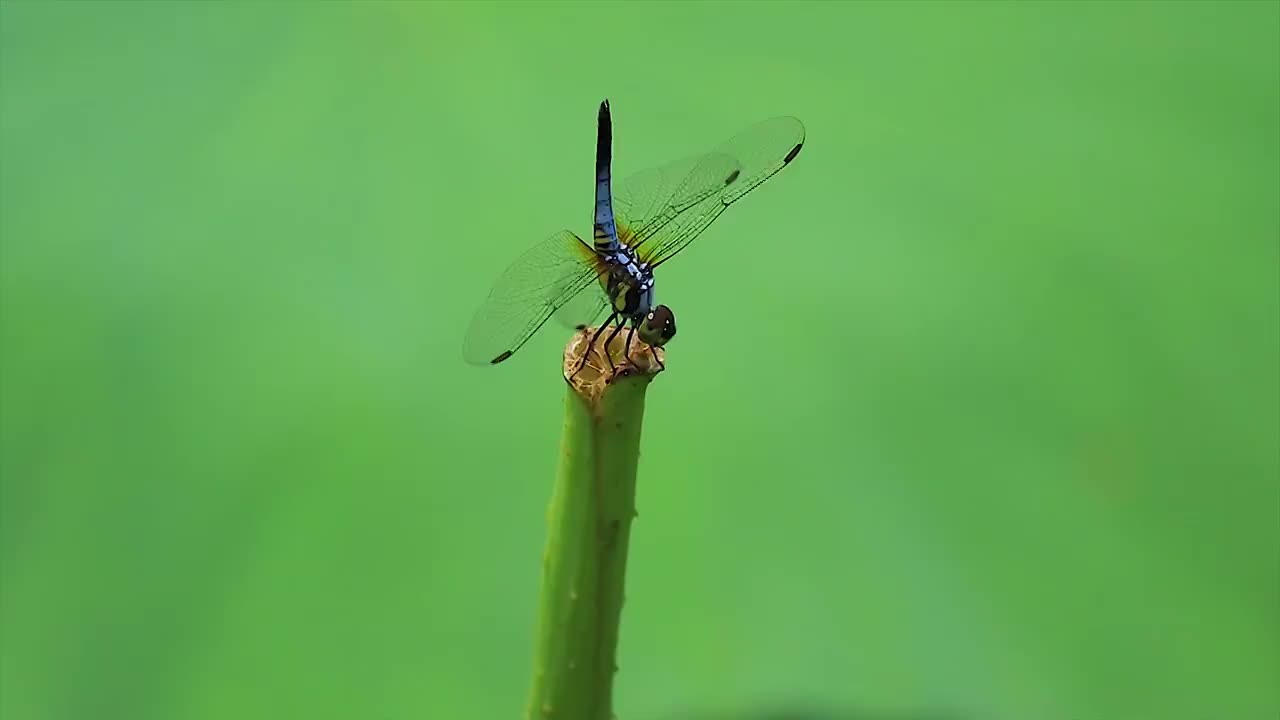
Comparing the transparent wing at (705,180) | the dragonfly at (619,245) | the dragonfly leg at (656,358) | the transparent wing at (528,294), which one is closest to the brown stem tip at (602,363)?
the dragonfly leg at (656,358)

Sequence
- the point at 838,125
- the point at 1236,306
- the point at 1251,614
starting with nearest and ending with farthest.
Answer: the point at 1251,614, the point at 1236,306, the point at 838,125

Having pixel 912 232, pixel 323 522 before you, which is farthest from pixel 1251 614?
pixel 323 522

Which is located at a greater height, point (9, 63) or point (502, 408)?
point (9, 63)

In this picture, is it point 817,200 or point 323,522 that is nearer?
point 323,522

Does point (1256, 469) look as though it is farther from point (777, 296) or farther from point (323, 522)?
point (323, 522)

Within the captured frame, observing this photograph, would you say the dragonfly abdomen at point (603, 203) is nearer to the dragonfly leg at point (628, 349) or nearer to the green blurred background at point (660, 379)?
the green blurred background at point (660, 379)

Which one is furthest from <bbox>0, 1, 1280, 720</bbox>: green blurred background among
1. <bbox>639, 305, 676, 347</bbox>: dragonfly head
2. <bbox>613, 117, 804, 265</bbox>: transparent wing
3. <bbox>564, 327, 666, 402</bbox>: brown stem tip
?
<bbox>564, 327, 666, 402</bbox>: brown stem tip

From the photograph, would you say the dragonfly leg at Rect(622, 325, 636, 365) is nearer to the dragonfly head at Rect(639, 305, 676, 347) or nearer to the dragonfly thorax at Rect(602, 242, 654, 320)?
the dragonfly head at Rect(639, 305, 676, 347)
